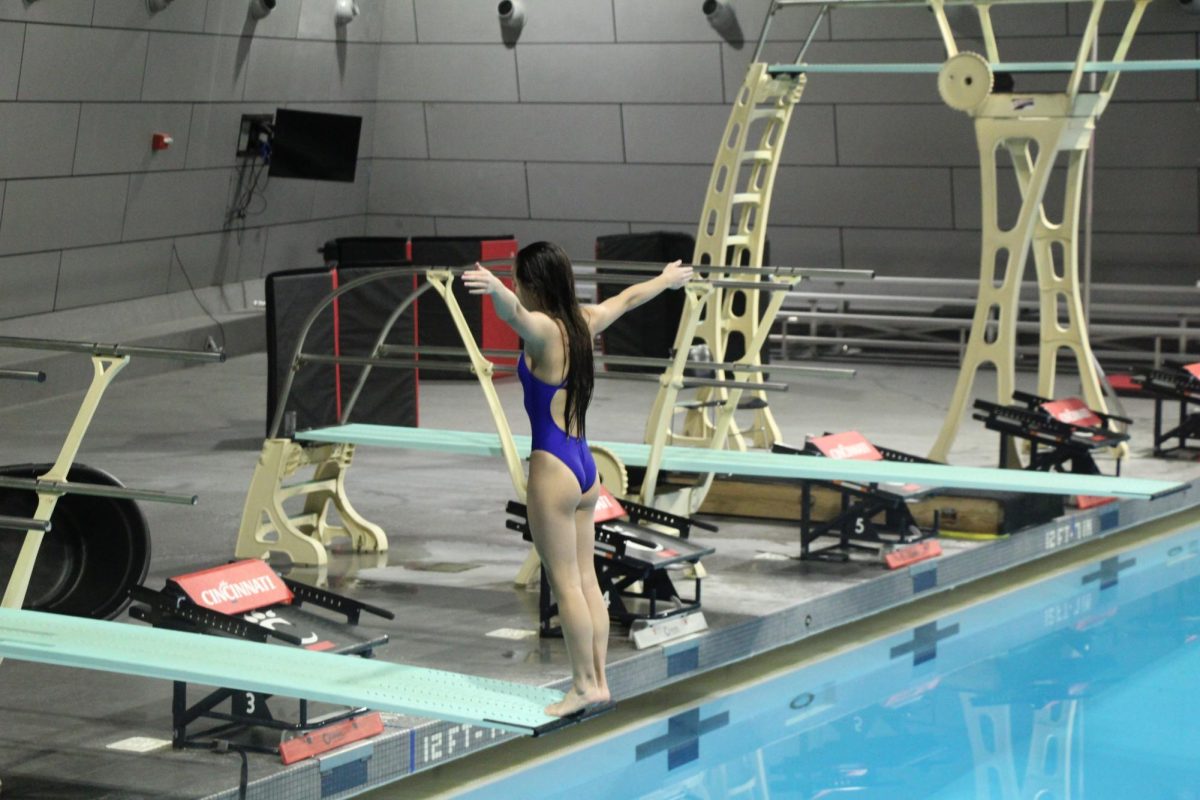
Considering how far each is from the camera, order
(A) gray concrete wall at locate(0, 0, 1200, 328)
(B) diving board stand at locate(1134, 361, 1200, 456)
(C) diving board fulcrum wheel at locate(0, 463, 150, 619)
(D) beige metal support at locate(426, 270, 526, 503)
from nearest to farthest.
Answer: (C) diving board fulcrum wheel at locate(0, 463, 150, 619), (D) beige metal support at locate(426, 270, 526, 503), (B) diving board stand at locate(1134, 361, 1200, 456), (A) gray concrete wall at locate(0, 0, 1200, 328)

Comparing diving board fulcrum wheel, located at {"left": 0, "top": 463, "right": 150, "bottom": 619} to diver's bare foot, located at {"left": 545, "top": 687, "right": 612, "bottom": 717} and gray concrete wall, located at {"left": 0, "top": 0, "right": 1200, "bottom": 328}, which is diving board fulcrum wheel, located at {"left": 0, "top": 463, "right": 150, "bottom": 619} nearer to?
diver's bare foot, located at {"left": 545, "top": 687, "right": 612, "bottom": 717}

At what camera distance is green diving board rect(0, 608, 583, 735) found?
411cm

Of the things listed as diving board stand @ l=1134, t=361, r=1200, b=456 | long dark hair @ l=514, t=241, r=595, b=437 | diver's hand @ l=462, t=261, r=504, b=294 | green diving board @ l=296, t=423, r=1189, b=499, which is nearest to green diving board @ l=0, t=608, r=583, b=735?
long dark hair @ l=514, t=241, r=595, b=437

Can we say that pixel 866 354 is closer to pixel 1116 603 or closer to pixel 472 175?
pixel 472 175

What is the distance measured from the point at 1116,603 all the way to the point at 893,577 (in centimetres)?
128

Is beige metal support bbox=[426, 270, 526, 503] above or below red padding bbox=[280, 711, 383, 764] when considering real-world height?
above

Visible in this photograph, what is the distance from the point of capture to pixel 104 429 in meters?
10.5

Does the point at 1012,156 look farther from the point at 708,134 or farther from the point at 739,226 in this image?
the point at 708,134

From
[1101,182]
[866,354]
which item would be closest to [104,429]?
[866,354]

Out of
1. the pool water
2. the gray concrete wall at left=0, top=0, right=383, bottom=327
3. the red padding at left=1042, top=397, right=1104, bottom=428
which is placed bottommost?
the pool water

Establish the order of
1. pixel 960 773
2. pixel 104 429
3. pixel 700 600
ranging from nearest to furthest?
pixel 960 773 → pixel 700 600 → pixel 104 429

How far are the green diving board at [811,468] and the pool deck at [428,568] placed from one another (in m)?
0.45

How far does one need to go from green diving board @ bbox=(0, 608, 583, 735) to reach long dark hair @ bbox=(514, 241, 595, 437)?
726mm

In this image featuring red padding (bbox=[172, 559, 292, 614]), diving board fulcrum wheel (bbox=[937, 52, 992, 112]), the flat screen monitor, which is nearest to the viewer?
red padding (bbox=[172, 559, 292, 614])
